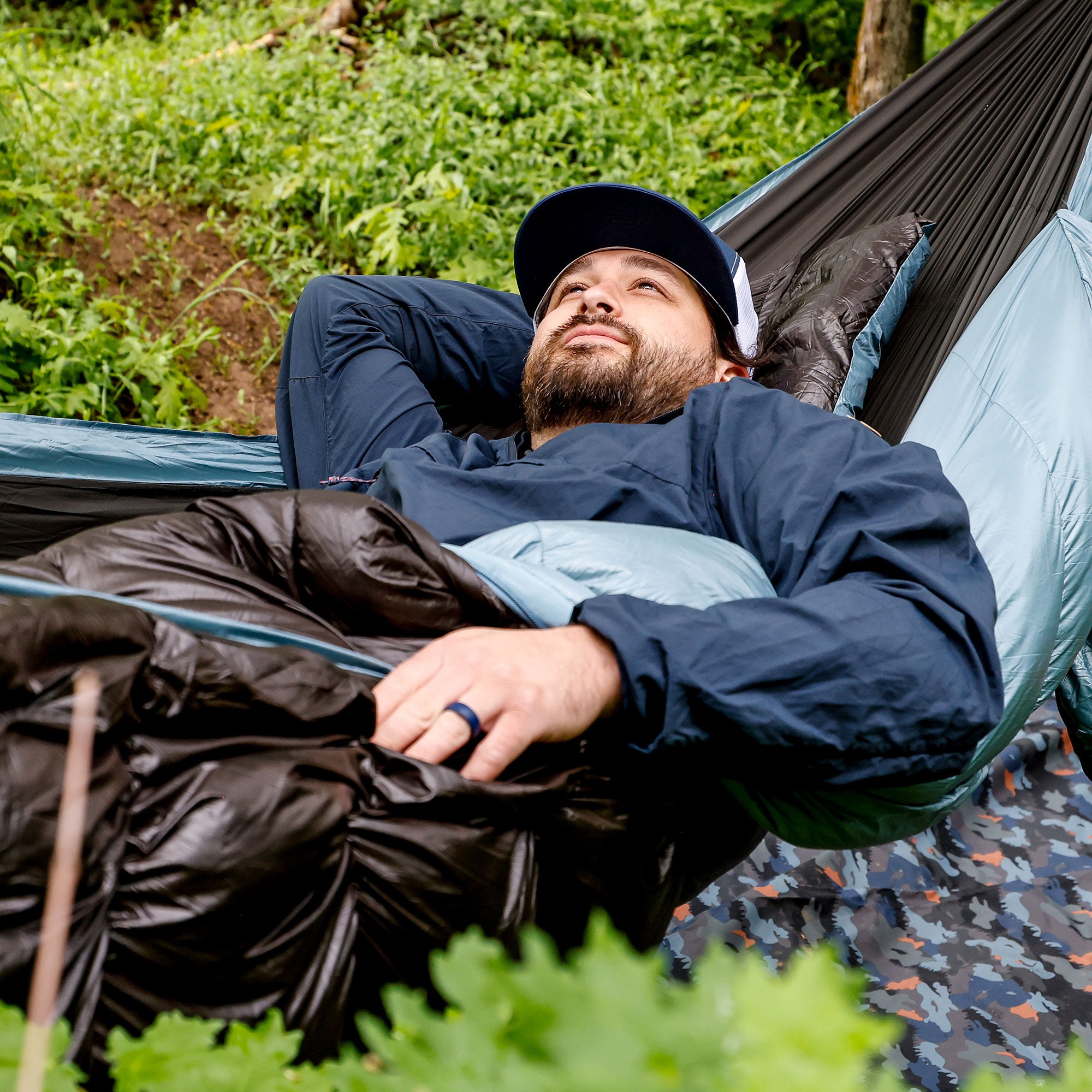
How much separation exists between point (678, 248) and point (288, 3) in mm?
3805

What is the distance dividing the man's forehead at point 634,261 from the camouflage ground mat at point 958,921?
994 millimetres

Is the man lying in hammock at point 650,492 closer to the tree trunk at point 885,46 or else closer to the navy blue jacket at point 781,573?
the navy blue jacket at point 781,573

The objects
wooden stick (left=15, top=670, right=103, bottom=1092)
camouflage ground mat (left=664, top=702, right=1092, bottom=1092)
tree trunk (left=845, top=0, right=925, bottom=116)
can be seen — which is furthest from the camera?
tree trunk (left=845, top=0, right=925, bottom=116)

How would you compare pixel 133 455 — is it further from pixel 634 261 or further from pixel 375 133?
pixel 375 133

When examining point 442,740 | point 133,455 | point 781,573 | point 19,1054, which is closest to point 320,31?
point 133,455

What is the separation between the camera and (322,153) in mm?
3309

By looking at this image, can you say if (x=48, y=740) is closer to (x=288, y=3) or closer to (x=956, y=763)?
(x=956, y=763)

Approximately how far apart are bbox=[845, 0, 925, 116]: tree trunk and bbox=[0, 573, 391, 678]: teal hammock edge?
3330mm

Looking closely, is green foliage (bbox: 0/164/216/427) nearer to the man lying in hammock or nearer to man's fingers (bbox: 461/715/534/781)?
the man lying in hammock

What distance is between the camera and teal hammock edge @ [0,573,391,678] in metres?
0.78

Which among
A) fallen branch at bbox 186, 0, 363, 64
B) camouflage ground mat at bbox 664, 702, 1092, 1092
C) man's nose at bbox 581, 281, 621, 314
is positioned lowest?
camouflage ground mat at bbox 664, 702, 1092, 1092

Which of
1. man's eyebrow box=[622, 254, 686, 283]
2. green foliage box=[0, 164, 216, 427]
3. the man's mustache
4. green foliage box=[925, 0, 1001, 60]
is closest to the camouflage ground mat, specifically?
the man's mustache

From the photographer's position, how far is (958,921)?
1525 millimetres

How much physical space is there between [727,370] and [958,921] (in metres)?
0.97
